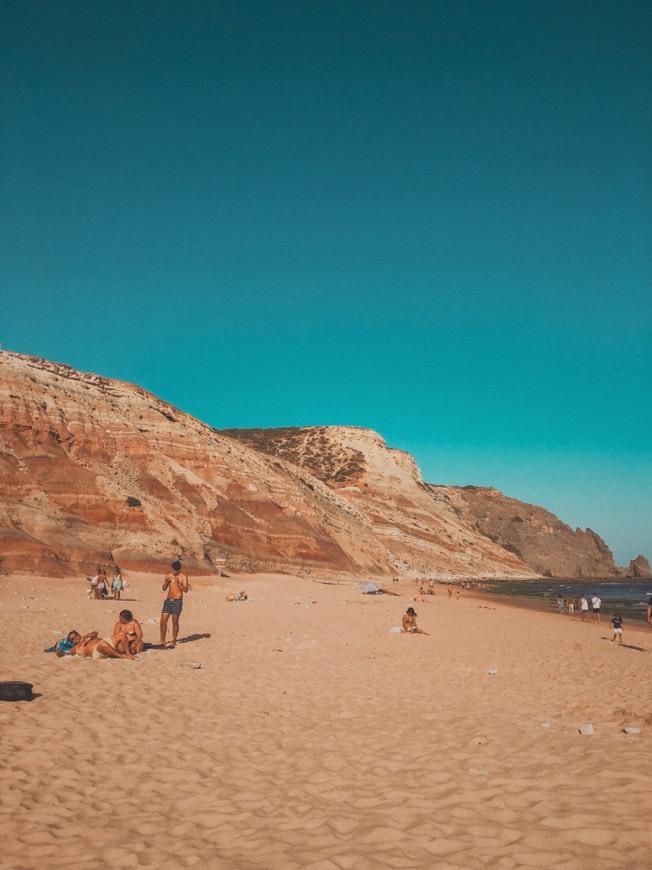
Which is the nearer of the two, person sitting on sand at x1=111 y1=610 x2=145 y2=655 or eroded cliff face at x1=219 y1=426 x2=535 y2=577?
person sitting on sand at x1=111 y1=610 x2=145 y2=655

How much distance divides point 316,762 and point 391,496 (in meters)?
98.5

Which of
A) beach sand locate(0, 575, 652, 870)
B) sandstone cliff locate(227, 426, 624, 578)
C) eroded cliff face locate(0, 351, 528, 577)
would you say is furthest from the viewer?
sandstone cliff locate(227, 426, 624, 578)

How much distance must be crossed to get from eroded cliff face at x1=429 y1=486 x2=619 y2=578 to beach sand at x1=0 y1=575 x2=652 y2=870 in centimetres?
11955

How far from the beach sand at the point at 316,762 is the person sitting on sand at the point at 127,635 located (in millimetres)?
642

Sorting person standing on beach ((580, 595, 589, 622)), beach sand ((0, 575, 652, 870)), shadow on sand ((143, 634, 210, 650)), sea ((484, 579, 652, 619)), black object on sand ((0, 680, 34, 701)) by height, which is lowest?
sea ((484, 579, 652, 619))

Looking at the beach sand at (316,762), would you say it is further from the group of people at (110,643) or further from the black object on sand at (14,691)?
the group of people at (110,643)

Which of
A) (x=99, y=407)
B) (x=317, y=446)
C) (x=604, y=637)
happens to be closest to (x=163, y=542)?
(x=99, y=407)

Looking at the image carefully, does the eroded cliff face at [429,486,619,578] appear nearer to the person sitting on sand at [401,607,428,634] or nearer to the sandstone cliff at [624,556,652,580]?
the sandstone cliff at [624,556,652,580]

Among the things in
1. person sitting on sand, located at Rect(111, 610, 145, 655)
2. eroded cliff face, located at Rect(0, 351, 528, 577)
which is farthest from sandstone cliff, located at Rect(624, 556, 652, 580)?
person sitting on sand, located at Rect(111, 610, 145, 655)

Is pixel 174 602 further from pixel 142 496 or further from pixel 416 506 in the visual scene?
pixel 416 506

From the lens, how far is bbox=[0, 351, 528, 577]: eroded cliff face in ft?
124

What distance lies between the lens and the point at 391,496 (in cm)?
10450

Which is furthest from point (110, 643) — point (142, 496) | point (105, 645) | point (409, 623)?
point (142, 496)

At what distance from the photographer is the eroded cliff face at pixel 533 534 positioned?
136625mm
